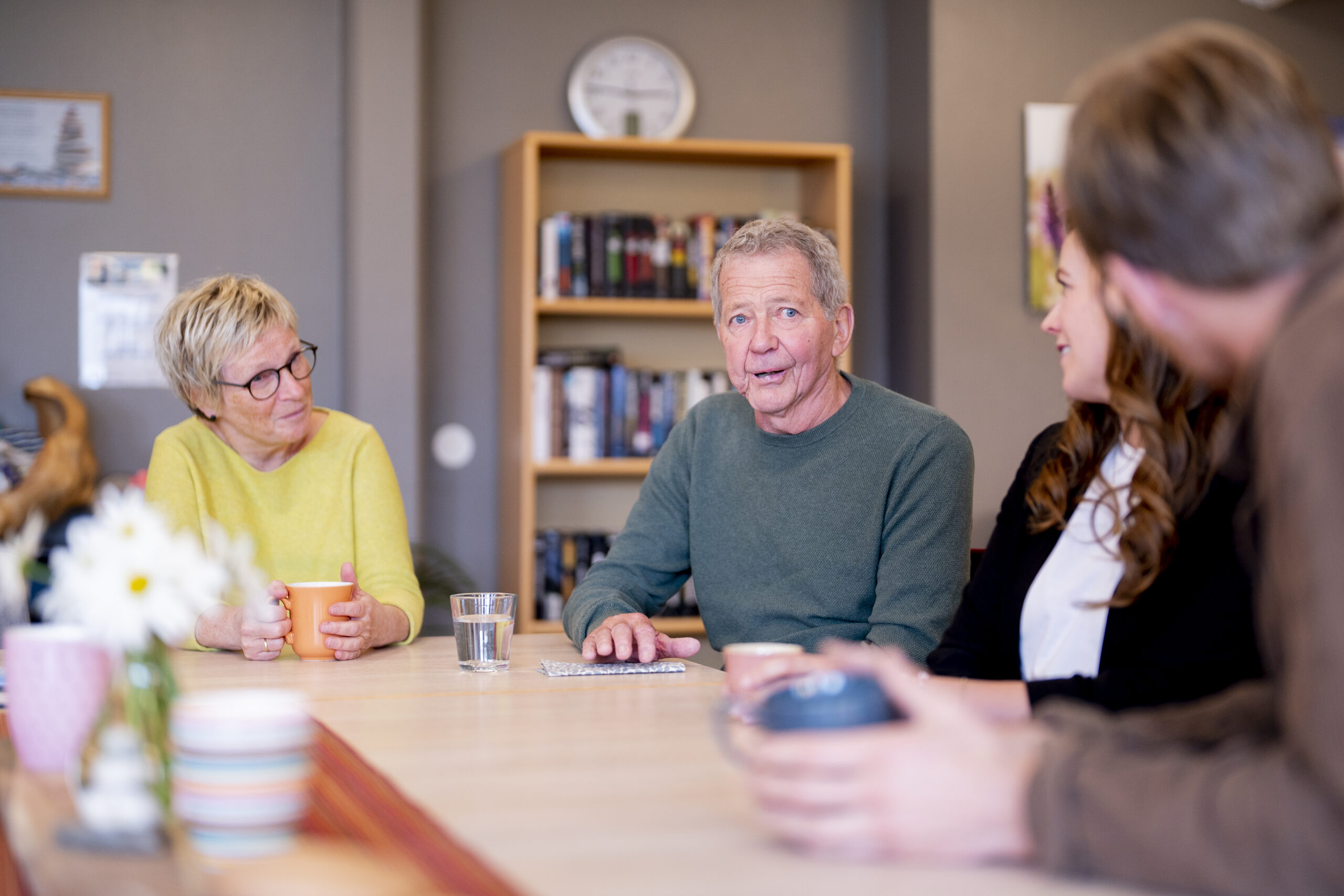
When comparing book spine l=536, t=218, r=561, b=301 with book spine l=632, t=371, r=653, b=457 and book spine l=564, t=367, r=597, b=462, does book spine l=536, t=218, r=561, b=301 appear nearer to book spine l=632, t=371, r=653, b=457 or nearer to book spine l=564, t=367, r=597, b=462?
book spine l=564, t=367, r=597, b=462

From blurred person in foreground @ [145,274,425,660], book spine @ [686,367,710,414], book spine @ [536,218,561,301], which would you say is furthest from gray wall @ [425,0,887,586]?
blurred person in foreground @ [145,274,425,660]

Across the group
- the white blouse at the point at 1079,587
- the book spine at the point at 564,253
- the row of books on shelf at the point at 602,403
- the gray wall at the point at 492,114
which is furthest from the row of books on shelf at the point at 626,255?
the white blouse at the point at 1079,587

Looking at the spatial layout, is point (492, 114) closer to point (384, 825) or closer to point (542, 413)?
point (542, 413)

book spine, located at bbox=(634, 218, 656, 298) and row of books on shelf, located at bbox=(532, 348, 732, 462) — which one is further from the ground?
book spine, located at bbox=(634, 218, 656, 298)

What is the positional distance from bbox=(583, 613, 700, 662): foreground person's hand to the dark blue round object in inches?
32.5

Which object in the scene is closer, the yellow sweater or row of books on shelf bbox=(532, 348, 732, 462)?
the yellow sweater

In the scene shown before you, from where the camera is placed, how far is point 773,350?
203 cm

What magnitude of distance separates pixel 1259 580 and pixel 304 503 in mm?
1631

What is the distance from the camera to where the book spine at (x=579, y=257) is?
3701 millimetres

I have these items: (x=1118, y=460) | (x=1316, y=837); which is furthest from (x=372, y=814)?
(x=1118, y=460)

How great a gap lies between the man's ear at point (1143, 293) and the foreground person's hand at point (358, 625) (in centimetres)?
121

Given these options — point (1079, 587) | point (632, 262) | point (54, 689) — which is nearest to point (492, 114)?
point (632, 262)

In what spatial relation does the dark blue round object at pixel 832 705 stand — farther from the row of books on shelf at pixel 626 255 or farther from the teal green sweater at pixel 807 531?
the row of books on shelf at pixel 626 255

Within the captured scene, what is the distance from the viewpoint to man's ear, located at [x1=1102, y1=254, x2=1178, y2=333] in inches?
31.0
